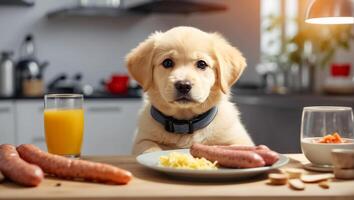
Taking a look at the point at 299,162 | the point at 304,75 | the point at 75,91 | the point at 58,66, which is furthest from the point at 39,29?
the point at 299,162

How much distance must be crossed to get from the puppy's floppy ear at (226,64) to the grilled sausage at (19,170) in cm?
73

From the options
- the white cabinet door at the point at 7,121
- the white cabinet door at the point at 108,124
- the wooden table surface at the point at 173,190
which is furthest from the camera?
the white cabinet door at the point at 108,124

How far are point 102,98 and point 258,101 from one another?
3.83ft

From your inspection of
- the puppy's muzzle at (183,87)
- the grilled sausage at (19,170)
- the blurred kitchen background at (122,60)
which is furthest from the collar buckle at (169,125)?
the blurred kitchen background at (122,60)

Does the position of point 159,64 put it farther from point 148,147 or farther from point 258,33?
point 258,33

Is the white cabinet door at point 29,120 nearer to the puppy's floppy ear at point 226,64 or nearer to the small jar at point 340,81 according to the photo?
the small jar at point 340,81

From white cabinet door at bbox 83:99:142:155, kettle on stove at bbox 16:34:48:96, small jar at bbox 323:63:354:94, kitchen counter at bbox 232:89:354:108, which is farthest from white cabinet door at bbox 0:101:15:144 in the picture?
small jar at bbox 323:63:354:94

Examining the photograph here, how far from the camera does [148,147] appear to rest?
176 cm

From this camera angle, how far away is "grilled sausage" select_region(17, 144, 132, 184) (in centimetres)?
120

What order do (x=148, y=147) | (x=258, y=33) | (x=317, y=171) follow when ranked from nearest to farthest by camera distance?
(x=317, y=171) < (x=148, y=147) < (x=258, y=33)

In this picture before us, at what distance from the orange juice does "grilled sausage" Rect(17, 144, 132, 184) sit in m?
0.23

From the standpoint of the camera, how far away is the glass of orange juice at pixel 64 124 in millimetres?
1573

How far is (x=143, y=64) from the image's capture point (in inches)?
72.0

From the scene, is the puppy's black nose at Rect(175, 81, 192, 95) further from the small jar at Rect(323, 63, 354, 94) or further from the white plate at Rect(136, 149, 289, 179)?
the small jar at Rect(323, 63, 354, 94)
